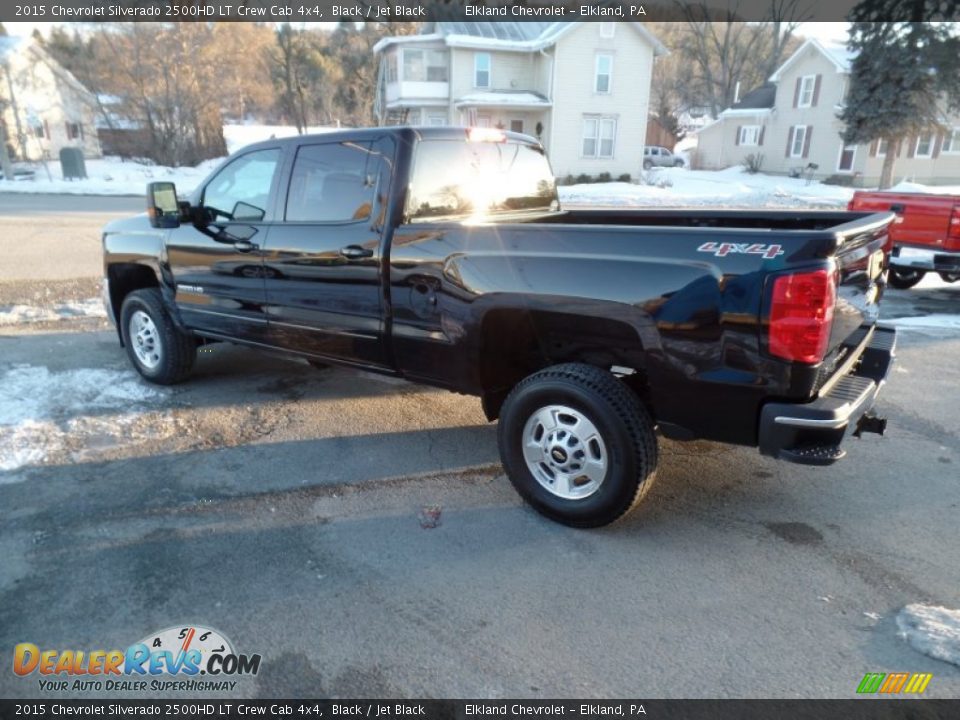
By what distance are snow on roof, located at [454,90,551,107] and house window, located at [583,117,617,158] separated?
2396 mm

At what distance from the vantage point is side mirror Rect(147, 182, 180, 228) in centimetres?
504

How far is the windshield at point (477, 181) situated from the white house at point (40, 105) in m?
40.7

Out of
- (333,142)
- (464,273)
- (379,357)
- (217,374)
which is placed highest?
(333,142)

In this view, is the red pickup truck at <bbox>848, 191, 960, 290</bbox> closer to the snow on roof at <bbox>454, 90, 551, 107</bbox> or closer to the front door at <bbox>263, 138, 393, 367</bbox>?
the front door at <bbox>263, 138, 393, 367</bbox>

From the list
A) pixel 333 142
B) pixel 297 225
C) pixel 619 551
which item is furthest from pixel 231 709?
pixel 333 142

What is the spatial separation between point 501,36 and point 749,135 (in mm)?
17351

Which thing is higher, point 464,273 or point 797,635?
point 464,273

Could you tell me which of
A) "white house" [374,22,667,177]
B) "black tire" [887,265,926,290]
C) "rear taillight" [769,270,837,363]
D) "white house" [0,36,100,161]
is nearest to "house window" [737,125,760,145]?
"white house" [374,22,667,177]

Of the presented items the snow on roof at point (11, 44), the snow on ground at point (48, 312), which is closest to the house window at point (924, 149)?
the snow on ground at point (48, 312)

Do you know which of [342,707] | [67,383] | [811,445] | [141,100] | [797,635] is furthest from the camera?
[141,100]

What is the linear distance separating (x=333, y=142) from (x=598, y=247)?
6.72ft

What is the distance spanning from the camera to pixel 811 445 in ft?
9.50

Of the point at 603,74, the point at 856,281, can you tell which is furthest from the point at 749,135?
the point at 856,281

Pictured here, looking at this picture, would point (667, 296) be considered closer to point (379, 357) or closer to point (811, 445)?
point (811, 445)
